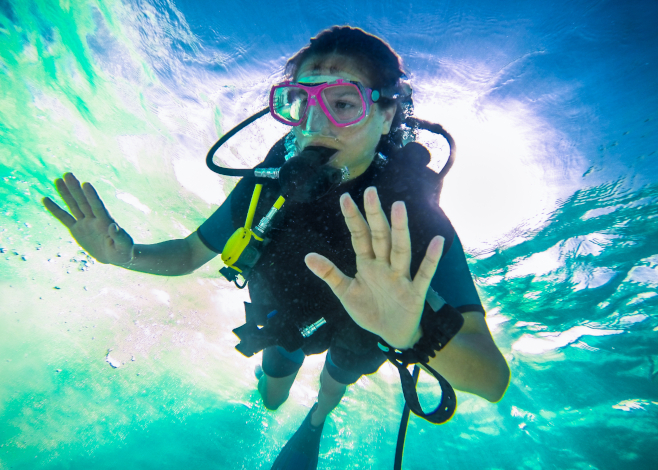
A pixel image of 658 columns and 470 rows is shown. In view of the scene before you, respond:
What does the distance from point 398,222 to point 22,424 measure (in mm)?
27755

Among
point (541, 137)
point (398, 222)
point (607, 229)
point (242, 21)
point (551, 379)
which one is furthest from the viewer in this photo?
point (551, 379)

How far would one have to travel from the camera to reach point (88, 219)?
2.58m

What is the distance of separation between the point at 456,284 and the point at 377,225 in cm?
144

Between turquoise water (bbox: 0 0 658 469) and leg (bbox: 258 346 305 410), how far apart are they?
4.59 metres

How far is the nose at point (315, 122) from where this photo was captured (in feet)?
8.56

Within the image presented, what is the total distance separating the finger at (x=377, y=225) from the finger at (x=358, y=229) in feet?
0.15

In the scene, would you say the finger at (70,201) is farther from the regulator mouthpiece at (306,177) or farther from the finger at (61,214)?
the regulator mouthpiece at (306,177)

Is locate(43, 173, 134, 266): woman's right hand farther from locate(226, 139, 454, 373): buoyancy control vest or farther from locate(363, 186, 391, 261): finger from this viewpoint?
locate(363, 186, 391, 261): finger

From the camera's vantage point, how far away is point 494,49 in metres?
4.54

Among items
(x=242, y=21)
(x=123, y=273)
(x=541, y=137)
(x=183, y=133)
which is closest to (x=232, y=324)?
(x=123, y=273)

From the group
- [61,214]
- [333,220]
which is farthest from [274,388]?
[61,214]

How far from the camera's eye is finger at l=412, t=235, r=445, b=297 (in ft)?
4.84

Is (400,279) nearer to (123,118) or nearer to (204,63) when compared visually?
(204,63)

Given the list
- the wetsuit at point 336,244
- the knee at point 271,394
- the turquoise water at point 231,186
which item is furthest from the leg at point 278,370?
the turquoise water at point 231,186
